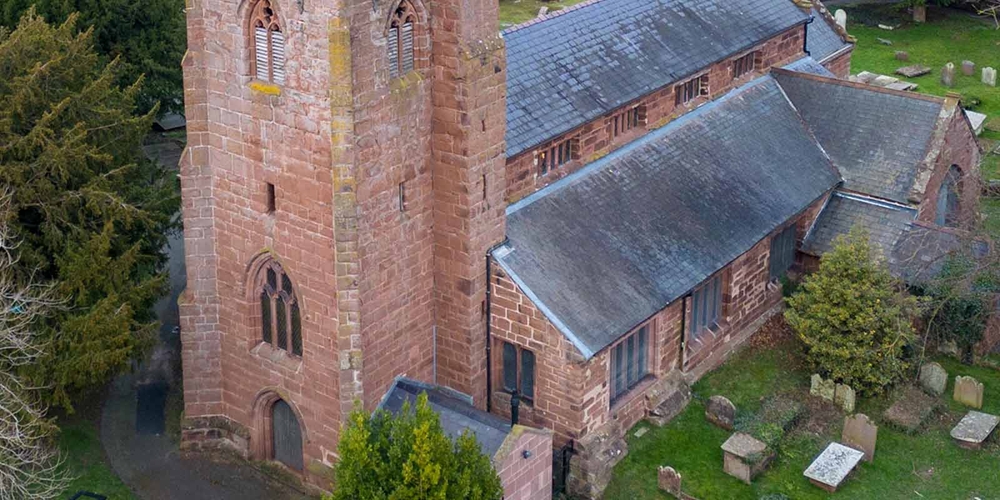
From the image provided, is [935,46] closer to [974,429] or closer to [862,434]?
[974,429]

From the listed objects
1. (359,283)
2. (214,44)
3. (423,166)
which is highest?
(214,44)

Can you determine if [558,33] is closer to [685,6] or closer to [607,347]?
[685,6]

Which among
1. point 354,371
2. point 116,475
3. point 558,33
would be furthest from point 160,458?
point 558,33

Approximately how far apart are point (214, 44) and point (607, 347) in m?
11.0

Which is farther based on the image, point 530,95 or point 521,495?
point 530,95

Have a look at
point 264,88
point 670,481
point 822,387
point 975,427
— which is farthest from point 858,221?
point 264,88

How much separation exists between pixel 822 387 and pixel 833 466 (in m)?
3.70

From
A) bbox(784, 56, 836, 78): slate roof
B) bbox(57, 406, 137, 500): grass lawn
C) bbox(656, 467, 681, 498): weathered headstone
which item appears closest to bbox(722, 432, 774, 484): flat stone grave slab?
bbox(656, 467, 681, 498): weathered headstone

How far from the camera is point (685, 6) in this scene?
39438 mm

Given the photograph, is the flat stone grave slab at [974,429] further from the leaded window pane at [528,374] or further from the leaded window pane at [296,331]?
the leaded window pane at [296,331]

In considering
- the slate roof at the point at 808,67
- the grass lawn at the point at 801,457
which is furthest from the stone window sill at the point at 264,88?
the slate roof at the point at 808,67

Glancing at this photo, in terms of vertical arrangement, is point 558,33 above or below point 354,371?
above

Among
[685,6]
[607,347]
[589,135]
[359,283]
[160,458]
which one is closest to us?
[359,283]

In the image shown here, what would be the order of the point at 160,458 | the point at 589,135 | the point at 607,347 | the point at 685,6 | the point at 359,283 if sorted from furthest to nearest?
the point at 685,6 < the point at 589,135 < the point at 160,458 < the point at 607,347 < the point at 359,283
